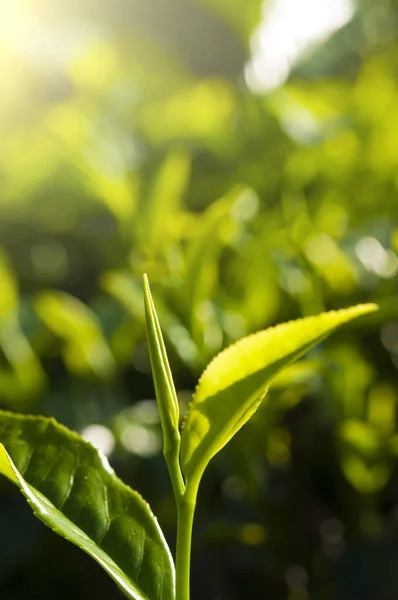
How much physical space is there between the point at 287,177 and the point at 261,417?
0.40 meters

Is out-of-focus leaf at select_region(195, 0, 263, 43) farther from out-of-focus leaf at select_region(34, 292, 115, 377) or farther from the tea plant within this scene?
the tea plant

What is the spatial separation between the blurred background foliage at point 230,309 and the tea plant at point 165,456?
0.70 ft

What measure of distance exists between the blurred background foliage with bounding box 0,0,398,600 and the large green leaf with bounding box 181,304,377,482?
207 millimetres

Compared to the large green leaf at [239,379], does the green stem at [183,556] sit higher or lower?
lower

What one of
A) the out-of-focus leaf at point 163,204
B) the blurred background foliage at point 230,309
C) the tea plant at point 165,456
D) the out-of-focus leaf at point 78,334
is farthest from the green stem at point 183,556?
the out-of-focus leaf at point 163,204

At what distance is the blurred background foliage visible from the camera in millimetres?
709

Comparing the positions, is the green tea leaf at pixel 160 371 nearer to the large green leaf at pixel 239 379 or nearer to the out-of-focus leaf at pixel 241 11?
the large green leaf at pixel 239 379

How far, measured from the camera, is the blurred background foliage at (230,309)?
0.71m

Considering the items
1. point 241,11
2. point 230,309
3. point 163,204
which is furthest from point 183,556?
point 241,11

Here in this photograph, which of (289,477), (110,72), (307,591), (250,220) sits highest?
(110,72)

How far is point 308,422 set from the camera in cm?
83

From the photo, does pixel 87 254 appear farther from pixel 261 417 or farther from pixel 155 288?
pixel 261 417

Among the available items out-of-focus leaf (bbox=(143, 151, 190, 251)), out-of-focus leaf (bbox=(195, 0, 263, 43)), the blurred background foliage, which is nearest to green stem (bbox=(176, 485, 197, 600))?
the blurred background foliage

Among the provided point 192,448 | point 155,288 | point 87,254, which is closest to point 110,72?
point 87,254
